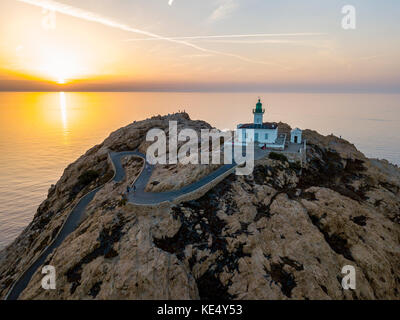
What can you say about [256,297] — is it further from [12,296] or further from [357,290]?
[12,296]

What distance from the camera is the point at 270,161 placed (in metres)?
35.9

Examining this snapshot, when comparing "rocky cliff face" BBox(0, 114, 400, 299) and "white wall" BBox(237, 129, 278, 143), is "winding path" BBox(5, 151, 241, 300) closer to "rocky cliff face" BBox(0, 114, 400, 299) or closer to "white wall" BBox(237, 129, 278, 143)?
"rocky cliff face" BBox(0, 114, 400, 299)

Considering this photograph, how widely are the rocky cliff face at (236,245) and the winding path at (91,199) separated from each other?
4.64 ft

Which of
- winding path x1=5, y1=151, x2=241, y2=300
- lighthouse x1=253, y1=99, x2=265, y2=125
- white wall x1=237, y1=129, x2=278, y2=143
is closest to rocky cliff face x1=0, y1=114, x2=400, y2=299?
winding path x1=5, y1=151, x2=241, y2=300

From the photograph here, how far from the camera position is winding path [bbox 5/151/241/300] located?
21.5m

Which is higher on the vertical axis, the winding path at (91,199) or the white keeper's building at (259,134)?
the white keeper's building at (259,134)

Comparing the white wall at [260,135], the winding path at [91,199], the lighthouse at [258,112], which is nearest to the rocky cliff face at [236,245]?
the winding path at [91,199]

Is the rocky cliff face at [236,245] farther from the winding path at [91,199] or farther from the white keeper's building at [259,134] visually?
the white keeper's building at [259,134]

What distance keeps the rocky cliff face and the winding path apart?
1415 millimetres

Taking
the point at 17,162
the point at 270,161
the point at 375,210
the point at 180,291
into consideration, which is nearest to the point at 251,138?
the point at 270,161

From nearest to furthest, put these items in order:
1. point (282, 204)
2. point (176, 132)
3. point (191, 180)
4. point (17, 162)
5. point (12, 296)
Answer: point (12, 296), point (282, 204), point (191, 180), point (176, 132), point (17, 162)

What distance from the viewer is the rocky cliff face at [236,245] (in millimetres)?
19359

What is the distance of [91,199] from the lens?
3119 centimetres
